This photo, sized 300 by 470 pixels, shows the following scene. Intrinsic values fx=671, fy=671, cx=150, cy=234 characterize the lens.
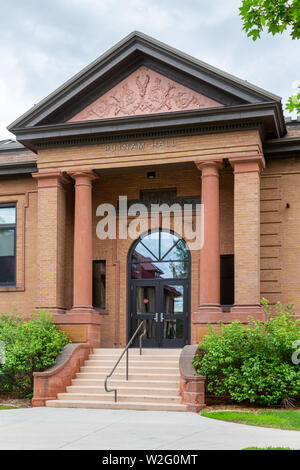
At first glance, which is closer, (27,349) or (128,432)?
(128,432)

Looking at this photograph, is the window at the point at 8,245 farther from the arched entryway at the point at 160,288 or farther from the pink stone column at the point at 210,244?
the pink stone column at the point at 210,244

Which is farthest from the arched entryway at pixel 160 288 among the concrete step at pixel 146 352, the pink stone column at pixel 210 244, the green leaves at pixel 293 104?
the green leaves at pixel 293 104

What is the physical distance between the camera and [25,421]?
13.1 meters

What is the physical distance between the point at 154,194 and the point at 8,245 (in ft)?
16.9

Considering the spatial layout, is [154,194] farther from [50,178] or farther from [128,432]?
[128,432]

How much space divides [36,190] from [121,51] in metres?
5.48

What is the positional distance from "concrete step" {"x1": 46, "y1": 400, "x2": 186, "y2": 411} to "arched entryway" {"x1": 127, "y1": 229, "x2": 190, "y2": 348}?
4.82 meters

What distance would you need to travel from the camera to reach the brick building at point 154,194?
691 inches

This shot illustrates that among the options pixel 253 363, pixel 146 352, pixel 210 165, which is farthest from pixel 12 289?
pixel 253 363

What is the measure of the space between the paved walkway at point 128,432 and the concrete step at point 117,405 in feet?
1.48

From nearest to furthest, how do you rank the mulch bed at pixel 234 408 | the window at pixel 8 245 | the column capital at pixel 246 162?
the mulch bed at pixel 234 408 → the column capital at pixel 246 162 → the window at pixel 8 245

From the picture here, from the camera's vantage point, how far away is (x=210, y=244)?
17.5 meters

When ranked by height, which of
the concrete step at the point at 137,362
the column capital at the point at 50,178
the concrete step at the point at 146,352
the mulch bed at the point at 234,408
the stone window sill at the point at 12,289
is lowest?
the mulch bed at the point at 234,408

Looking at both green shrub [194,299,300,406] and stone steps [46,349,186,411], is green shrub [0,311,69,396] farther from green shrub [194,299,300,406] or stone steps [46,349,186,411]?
green shrub [194,299,300,406]
